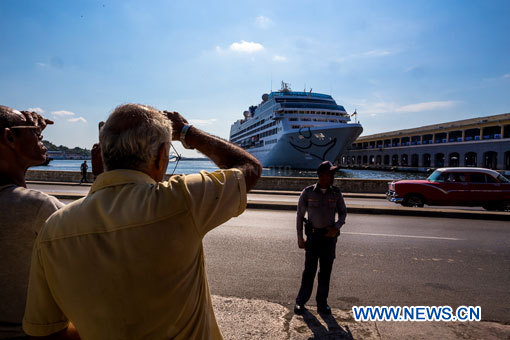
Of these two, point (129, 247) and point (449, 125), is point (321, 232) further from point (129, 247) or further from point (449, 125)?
point (449, 125)

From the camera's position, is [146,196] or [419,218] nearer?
[146,196]

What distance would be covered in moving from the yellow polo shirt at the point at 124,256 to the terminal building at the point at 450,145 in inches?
1766

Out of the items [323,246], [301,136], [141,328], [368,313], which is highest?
[301,136]

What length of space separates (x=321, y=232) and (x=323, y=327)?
1.01m

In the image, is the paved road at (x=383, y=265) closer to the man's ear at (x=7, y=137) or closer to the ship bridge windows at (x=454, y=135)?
the man's ear at (x=7, y=137)

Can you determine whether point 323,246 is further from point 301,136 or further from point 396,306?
point 301,136

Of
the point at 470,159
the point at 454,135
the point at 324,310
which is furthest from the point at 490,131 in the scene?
the point at 324,310

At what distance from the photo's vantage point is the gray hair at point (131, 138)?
119 centimetres

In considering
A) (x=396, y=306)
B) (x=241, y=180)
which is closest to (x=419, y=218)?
(x=396, y=306)

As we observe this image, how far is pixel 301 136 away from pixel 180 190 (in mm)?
38546

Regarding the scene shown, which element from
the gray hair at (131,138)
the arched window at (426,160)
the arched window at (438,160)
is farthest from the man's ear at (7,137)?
the arched window at (426,160)

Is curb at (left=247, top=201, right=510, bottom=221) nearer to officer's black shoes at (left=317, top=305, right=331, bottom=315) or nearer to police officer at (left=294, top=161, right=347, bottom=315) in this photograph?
police officer at (left=294, top=161, right=347, bottom=315)

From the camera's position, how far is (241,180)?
1.22m

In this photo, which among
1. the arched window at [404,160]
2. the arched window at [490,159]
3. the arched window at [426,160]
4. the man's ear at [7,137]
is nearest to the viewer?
the man's ear at [7,137]
